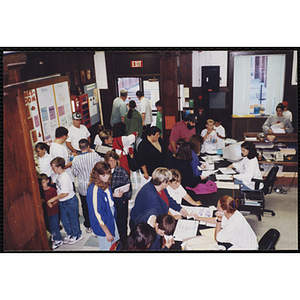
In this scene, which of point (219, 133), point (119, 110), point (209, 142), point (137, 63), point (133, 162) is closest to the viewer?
point (133, 162)

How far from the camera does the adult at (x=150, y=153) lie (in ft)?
12.7

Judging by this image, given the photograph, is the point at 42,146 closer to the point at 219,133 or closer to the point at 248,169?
the point at 219,133

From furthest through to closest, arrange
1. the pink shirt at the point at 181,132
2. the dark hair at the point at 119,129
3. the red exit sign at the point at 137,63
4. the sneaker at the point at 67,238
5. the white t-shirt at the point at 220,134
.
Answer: the red exit sign at the point at 137,63, the white t-shirt at the point at 220,134, the pink shirt at the point at 181,132, the dark hair at the point at 119,129, the sneaker at the point at 67,238

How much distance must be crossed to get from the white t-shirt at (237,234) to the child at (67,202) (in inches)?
71.0

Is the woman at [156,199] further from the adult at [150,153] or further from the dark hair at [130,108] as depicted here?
the dark hair at [130,108]

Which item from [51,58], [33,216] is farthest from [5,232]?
[51,58]

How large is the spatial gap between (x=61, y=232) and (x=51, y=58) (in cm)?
Result: 225

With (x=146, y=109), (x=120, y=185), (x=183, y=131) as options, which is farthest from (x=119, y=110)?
(x=120, y=185)

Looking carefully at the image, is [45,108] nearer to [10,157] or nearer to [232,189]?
[10,157]

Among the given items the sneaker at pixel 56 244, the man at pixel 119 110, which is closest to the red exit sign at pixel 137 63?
the man at pixel 119 110

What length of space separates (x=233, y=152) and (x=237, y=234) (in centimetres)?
133

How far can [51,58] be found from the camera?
365 cm

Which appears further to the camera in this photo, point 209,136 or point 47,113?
point 209,136

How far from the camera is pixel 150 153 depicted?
396 centimetres
